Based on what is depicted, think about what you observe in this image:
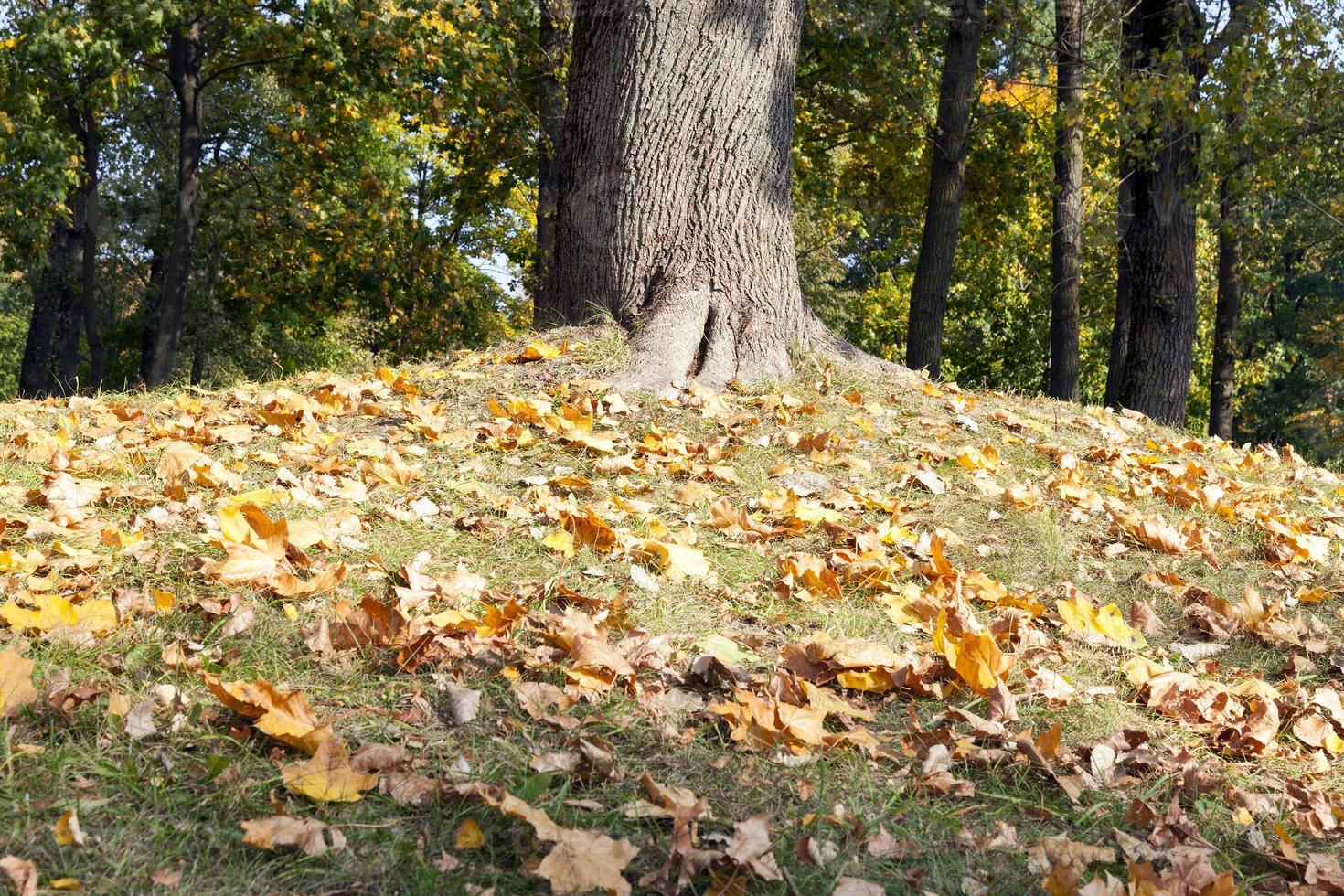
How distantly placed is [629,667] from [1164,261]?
7.78m

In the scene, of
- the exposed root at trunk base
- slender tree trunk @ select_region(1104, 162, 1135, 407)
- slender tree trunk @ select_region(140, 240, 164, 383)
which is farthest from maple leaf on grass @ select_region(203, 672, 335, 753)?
slender tree trunk @ select_region(140, 240, 164, 383)

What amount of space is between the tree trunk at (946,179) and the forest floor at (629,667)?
7664 millimetres

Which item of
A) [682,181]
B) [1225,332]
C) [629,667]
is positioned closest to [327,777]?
[629,667]

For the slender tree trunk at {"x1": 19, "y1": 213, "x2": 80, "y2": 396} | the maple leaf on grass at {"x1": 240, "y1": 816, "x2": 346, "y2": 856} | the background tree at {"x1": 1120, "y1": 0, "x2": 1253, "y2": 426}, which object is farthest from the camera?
the slender tree trunk at {"x1": 19, "y1": 213, "x2": 80, "y2": 396}

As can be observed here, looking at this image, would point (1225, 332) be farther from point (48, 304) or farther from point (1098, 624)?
point (48, 304)

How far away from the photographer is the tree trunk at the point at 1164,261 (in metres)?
8.62

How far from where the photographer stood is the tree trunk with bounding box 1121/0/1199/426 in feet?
28.3

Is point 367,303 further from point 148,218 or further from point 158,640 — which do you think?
point 158,640

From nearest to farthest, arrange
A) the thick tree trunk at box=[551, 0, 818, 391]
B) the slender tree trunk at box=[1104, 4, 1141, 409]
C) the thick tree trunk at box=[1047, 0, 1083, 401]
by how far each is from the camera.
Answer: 1. the thick tree trunk at box=[551, 0, 818, 391]
2. the slender tree trunk at box=[1104, 4, 1141, 409]
3. the thick tree trunk at box=[1047, 0, 1083, 401]

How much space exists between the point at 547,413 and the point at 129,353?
941 inches

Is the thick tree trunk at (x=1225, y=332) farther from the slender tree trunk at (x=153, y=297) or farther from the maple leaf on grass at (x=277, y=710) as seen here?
the slender tree trunk at (x=153, y=297)

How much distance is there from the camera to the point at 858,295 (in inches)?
1342

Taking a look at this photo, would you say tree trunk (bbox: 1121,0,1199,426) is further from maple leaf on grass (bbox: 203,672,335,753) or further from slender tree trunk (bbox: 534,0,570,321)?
maple leaf on grass (bbox: 203,672,335,753)

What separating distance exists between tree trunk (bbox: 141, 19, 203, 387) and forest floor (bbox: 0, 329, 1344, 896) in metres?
10.2
